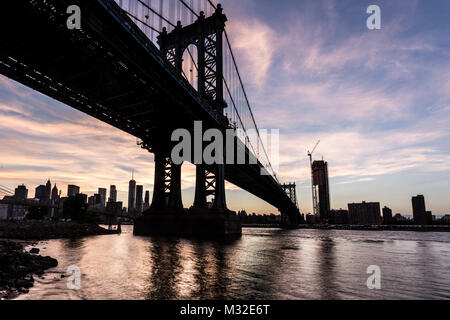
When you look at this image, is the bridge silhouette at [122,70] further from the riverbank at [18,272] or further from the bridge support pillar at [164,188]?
the riverbank at [18,272]

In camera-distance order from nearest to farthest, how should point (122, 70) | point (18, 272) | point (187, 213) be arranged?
point (18, 272) → point (122, 70) → point (187, 213)

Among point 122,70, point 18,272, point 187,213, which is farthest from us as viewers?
point 187,213

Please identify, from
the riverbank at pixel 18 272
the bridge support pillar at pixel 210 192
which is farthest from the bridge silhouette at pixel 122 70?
the riverbank at pixel 18 272

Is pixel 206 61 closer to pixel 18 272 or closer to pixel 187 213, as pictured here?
pixel 187 213

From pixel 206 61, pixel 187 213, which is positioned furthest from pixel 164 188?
pixel 206 61

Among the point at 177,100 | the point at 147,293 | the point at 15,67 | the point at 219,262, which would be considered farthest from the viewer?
the point at 177,100

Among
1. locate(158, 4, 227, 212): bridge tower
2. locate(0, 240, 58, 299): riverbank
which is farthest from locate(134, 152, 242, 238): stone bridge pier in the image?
locate(0, 240, 58, 299): riverbank
